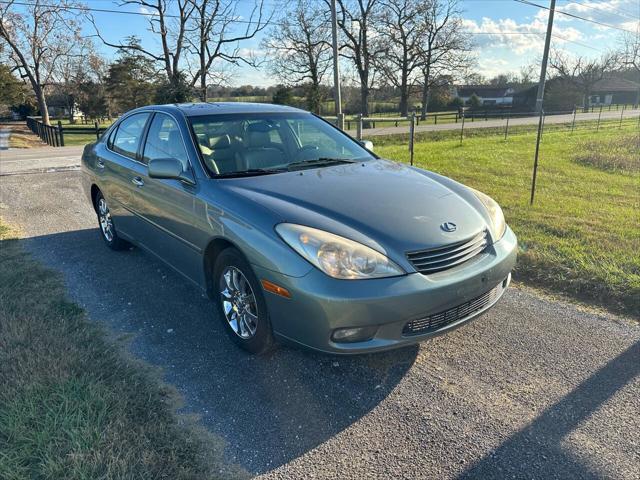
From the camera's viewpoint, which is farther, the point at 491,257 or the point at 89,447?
the point at 491,257

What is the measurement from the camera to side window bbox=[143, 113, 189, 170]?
3.64 m

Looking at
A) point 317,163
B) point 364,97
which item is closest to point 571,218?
point 317,163

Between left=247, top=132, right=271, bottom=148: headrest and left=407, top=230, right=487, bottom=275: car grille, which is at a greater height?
left=247, top=132, right=271, bottom=148: headrest

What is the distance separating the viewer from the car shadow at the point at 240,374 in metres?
2.44

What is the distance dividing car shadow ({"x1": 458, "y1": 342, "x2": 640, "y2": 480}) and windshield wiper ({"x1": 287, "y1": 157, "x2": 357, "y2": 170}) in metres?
2.31

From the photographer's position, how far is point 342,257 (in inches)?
99.7

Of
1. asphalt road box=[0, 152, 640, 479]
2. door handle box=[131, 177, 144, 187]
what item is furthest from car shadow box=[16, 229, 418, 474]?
door handle box=[131, 177, 144, 187]

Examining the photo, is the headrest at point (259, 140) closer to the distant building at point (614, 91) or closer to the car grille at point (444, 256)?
the car grille at point (444, 256)

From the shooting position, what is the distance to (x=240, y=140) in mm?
3746

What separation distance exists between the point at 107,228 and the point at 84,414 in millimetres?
3283

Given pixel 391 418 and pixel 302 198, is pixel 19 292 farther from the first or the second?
pixel 391 418

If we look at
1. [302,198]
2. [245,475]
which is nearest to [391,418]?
[245,475]

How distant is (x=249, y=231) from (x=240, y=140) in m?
1.23

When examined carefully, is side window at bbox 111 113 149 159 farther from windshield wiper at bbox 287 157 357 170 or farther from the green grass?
the green grass
